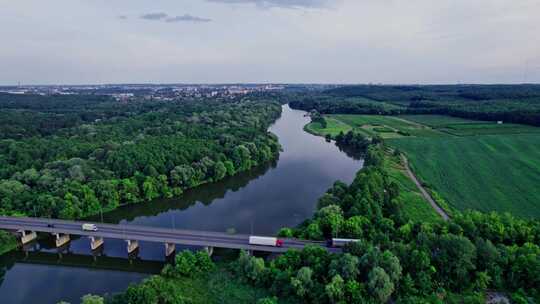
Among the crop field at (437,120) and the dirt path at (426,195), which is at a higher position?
the crop field at (437,120)

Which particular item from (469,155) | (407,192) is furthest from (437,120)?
(407,192)

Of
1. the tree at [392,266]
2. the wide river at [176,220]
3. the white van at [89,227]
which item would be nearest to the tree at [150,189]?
the wide river at [176,220]

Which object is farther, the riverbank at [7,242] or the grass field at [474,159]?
the grass field at [474,159]

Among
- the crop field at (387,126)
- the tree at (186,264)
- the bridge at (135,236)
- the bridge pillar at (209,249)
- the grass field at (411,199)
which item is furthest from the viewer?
the crop field at (387,126)

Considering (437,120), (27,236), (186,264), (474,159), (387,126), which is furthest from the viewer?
(437,120)

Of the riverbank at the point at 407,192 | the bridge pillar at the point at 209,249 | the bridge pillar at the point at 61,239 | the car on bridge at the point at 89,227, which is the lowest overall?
the bridge pillar at the point at 61,239

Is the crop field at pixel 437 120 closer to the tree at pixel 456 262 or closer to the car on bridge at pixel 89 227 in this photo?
the tree at pixel 456 262

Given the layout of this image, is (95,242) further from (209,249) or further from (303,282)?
(303,282)

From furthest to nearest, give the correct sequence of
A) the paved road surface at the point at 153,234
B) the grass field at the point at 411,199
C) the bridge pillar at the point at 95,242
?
the grass field at the point at 411,199 < the bridge pillar at the point at 95,242 < the paved road surface at the point at 153,234
